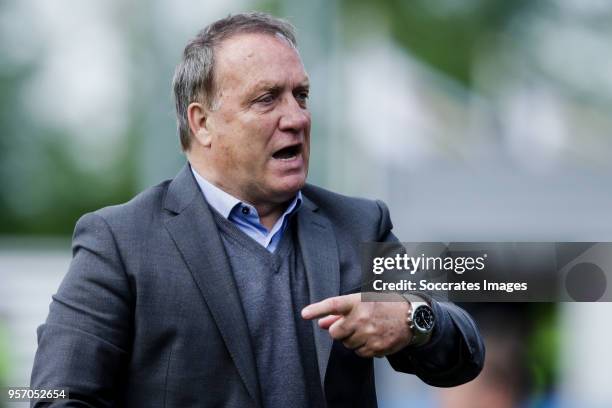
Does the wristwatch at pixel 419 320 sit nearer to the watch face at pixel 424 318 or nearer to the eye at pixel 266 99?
the watch face at pixel 424 318

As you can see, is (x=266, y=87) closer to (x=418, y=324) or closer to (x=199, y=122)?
(x=199, y=122)

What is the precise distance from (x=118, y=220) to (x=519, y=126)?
260 inches

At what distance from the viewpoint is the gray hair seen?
384cm

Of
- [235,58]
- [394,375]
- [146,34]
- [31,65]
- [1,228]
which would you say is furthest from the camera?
[146,34]

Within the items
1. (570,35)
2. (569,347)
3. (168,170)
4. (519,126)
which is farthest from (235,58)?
(570,35)

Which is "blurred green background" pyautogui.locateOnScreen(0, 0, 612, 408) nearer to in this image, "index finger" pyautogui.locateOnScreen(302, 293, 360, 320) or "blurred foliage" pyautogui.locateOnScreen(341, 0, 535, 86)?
"blurred foliage" pyautogui.locateOnScreen(341, 0, 535, 86)

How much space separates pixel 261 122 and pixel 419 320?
0.82 m

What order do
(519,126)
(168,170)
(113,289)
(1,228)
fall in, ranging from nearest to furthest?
(113,289) → (168,170) → (519,126) → (1,228)

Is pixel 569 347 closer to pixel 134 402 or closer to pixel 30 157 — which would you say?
pixel 134 402

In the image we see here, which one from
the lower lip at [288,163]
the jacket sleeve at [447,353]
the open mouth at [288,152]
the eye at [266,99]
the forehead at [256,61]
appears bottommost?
the jacket sleeve at [447,353]

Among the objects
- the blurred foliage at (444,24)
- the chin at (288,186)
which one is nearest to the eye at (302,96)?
the chin at (288,186)

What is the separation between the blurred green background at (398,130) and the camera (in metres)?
7.22

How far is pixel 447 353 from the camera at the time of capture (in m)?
→ 3.57

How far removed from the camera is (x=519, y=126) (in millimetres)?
9703
